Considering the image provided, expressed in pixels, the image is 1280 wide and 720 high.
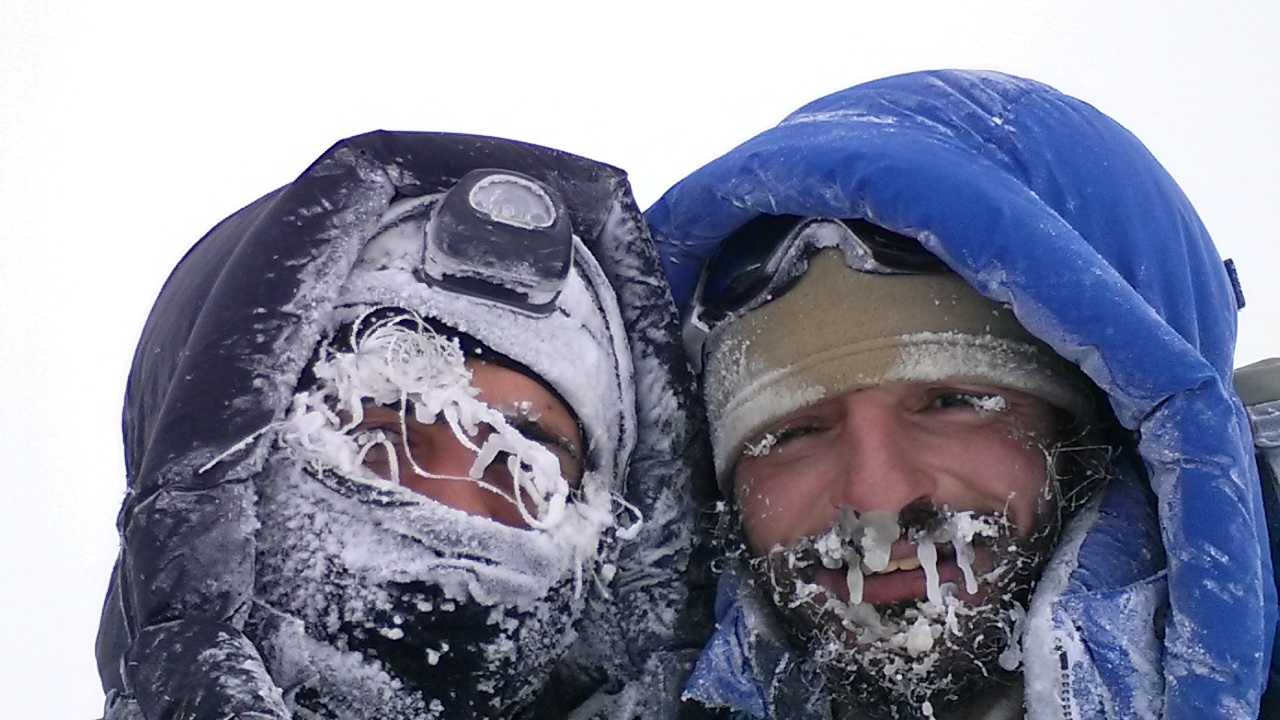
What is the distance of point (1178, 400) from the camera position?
5.41 feet

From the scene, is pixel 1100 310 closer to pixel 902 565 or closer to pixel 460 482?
pixel 902 565

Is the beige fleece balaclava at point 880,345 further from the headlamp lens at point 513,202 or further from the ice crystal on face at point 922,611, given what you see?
the headlamp lens at point 513,202

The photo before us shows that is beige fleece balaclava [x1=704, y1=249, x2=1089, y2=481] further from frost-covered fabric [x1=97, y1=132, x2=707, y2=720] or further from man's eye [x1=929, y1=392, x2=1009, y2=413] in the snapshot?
frost-covered fabric [x1=97, y1=132, x2=707, y2=720]

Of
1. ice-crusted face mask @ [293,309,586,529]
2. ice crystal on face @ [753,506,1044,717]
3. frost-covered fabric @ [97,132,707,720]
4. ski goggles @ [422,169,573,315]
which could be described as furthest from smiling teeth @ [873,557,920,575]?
ski goggles @ [422,169,573,315]

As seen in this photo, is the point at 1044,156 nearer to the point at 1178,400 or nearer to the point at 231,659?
the point at 1178,400

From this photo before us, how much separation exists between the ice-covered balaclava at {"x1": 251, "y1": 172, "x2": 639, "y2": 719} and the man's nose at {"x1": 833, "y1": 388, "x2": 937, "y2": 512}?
359 millimetres

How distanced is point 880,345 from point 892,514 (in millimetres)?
261

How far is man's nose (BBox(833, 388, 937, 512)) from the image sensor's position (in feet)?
5.97

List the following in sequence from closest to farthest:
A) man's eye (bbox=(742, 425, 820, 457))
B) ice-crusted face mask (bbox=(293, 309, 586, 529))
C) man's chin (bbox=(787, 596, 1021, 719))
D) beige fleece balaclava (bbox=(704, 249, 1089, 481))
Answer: ice-crusted face mask (bbox=(293, 309, 586, 529)) → man's chin (bbox=(787, 596, 1021, 719)) → beige fleece balaclava (bbox=(704, 249, 1089, 481)) → man's eye (bbox=(742, 425, 820, 457))

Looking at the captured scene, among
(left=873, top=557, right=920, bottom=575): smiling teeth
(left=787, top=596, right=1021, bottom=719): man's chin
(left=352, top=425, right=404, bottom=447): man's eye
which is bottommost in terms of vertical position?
(left=787, top=596, right=1021, bottom=719): man's chin

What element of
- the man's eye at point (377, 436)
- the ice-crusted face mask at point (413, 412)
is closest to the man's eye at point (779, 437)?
the ice-crusted face mask at point (413, 412)

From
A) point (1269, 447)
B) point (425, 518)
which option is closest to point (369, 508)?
point (425, 518)

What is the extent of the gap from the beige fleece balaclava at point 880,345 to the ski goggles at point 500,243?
0.39m

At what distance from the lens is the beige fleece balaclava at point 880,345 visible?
6.13ft
